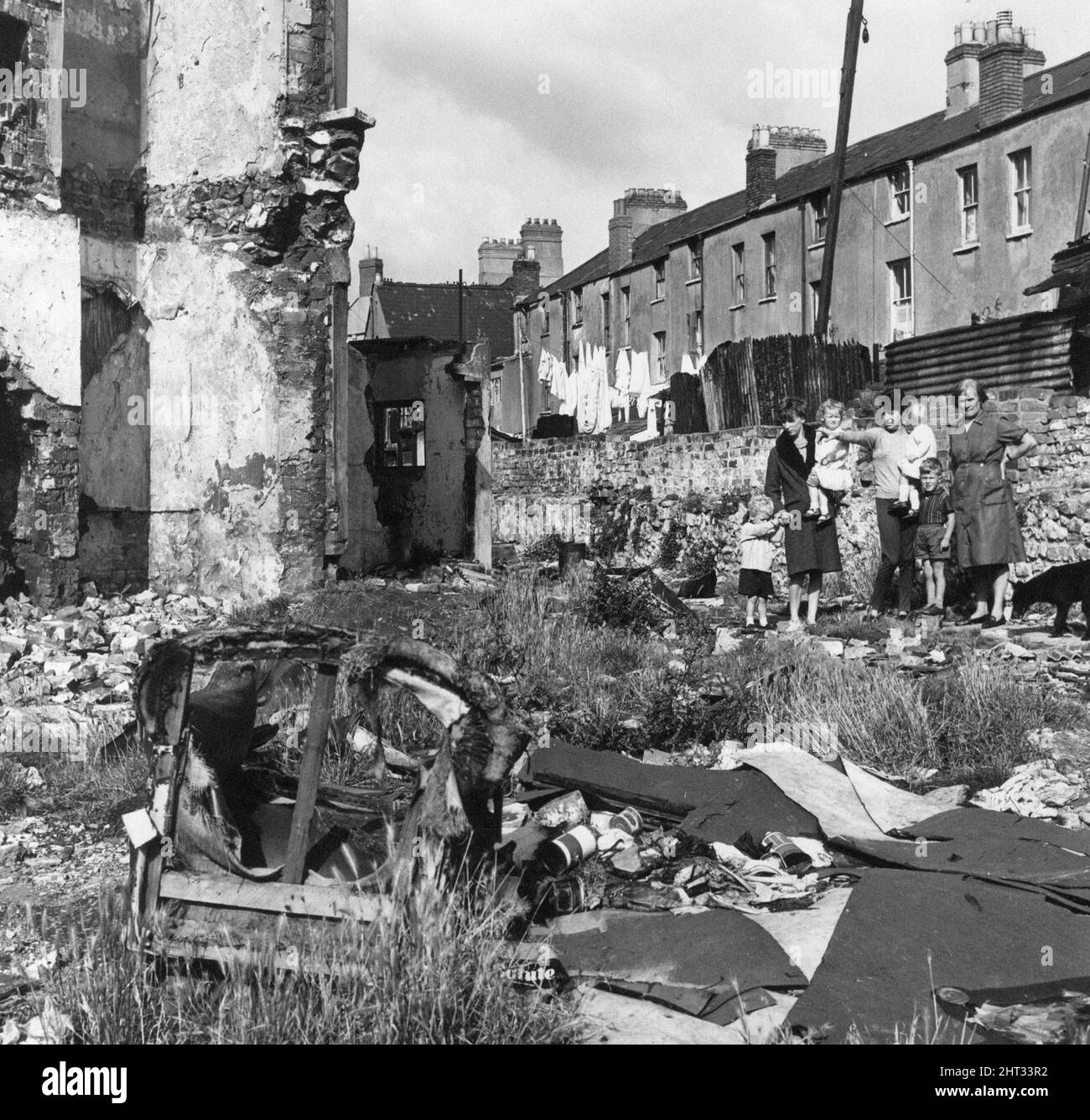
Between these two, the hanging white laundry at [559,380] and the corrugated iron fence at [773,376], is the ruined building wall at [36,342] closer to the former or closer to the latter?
the corrugated iron fence at [773,376]

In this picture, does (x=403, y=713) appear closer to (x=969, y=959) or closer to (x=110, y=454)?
(x=969, y=959)

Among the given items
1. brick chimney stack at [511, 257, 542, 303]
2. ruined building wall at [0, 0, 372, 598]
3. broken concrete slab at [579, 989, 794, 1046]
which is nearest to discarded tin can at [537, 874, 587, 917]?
broken concrete slab at [579, 989, 794, 1046]

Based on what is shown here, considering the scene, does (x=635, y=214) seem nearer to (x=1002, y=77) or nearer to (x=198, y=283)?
(x=1002, y=77)

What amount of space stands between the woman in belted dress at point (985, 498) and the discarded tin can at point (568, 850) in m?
6.51

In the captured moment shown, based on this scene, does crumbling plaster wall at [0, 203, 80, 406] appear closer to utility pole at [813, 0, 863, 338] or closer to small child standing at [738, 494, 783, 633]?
small child standing at [738, 494, 783, 633]

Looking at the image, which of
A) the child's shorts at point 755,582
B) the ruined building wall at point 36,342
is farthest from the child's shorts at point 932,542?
the ruined building wall at point 36,342

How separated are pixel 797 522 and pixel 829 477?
0.48 meters

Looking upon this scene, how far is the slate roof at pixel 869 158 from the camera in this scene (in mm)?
25234

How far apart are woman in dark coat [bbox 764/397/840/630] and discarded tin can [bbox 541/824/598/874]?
19.5 ft

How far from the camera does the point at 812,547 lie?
10.8m

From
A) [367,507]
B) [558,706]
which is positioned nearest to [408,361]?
[367,507]

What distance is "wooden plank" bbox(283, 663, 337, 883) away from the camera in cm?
380

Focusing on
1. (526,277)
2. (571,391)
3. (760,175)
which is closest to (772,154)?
(760,175)

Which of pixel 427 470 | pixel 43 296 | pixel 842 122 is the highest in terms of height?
pixel 842 122
